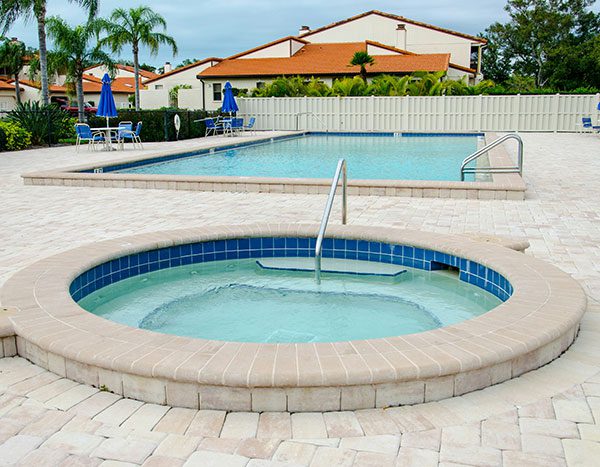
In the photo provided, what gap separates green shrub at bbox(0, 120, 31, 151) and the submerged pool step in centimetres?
1458

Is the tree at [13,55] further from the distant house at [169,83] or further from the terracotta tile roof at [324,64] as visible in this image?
the terracotta tile roof at [324,64]

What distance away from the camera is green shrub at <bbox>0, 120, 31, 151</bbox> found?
17766mm

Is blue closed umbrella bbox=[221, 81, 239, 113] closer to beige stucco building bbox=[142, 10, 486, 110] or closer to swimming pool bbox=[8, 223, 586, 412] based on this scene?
beige stucco building bbox=[142, 10, 486, 110]

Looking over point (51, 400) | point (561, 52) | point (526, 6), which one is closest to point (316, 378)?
point (51, 400)

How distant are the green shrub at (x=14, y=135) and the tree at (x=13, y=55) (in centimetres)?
3409

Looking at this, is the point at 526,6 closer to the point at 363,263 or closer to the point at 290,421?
the point at 363,263

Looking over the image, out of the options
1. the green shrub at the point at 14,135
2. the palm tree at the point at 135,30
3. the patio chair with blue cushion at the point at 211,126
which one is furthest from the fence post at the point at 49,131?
the palm tree at the point at 135,30

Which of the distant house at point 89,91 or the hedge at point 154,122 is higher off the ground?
the distant house at point 89,91

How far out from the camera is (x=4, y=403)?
2869mm

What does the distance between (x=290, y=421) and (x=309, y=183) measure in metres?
6.83

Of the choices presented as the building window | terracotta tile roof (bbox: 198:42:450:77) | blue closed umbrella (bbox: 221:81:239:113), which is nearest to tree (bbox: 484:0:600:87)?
terracotta tile roof (bbox: 198:42:450:77)

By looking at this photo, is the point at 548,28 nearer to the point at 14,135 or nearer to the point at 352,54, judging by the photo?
the point at 352,54

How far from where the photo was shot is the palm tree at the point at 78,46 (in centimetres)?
3187

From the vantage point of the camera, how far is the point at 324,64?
35375mm
